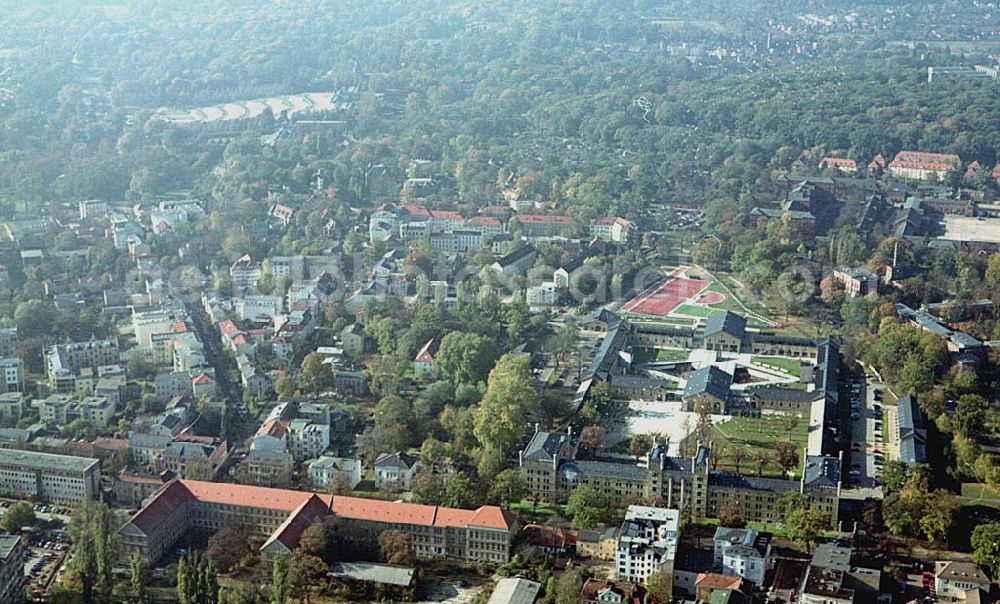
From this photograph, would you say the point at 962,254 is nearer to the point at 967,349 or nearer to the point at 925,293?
the point at 925,293

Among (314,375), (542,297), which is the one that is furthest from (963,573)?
(542,297)

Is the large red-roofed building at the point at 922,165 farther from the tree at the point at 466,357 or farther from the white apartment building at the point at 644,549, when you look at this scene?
the white apartment building at the point at 644,549

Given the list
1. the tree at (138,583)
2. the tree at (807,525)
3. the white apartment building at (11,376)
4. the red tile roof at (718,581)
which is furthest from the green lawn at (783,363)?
the white apartment building at (11,376)

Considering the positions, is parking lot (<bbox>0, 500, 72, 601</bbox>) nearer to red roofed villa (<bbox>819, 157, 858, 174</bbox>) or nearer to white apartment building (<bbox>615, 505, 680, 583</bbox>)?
white apartment building (<bbox>615, 505, 680, 583</bbox>)

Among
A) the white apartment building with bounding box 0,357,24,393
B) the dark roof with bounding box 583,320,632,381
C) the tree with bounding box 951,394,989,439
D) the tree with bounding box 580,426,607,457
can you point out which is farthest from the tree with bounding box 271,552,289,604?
the tree with bounding box 951,394,989,439

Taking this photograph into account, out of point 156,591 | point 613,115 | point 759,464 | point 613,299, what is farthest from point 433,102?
point 156,591
